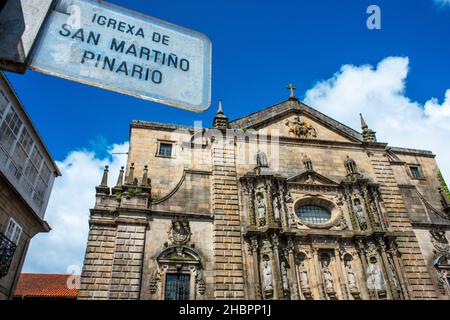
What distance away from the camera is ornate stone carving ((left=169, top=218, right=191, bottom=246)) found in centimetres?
1634

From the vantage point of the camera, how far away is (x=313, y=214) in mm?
19156

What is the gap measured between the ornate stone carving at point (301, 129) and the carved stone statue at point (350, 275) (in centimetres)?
797

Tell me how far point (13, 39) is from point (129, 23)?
0.90 meters

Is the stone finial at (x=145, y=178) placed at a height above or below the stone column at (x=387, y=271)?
above

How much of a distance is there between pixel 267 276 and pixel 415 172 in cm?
1384

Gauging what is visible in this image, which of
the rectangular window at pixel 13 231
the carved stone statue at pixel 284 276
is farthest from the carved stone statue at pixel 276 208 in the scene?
the rectangular window at pixel 13 231

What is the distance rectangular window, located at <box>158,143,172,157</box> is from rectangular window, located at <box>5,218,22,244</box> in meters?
7.71

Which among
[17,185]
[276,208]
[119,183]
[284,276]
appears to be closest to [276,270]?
[284,276]

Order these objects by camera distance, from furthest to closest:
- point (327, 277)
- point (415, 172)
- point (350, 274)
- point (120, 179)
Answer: point (415, 172) < point (120, 179) < point (350, 274) < point (327, 277)

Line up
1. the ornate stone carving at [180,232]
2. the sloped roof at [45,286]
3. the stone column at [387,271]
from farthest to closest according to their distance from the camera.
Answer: the sloped roof at [45,286], the ornate stone carving at [180,232], the stone column at [387,271]

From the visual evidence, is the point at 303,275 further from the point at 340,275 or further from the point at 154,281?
the point at 154,281

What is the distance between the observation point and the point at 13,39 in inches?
92.0

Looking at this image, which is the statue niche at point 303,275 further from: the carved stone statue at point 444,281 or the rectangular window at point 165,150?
the rectangular window at point 165,150

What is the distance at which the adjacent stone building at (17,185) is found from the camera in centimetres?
1327
